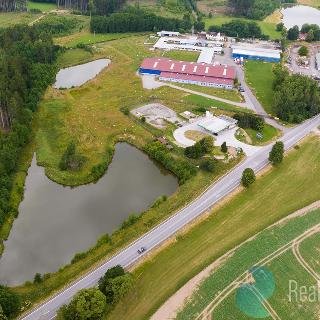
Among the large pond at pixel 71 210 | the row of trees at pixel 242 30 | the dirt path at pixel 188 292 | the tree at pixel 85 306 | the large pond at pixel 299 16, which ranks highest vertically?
the large pond at pixel 299 16

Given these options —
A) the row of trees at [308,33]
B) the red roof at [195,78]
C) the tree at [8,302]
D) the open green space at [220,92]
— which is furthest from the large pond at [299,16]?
the tree at [8,302]

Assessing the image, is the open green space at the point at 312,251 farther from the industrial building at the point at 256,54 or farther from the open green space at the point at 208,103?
the industrial building at the point at 256,54

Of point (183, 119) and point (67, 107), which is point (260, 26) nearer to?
point (183, 119)

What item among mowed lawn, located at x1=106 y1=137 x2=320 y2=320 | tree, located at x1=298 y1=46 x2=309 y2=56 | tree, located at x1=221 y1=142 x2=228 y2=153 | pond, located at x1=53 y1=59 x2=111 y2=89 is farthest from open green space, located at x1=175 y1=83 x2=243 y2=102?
tree, located at x1=298 y1=46 x2=309 y2=56

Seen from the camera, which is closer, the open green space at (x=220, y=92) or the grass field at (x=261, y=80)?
A: the grass field at (x=261, y=80)

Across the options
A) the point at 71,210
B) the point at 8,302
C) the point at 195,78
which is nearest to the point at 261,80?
the point at 195,78

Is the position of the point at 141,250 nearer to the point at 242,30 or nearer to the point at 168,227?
the point at 168,227

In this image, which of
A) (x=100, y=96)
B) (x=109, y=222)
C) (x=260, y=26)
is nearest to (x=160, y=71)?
(x=100, y=96)
